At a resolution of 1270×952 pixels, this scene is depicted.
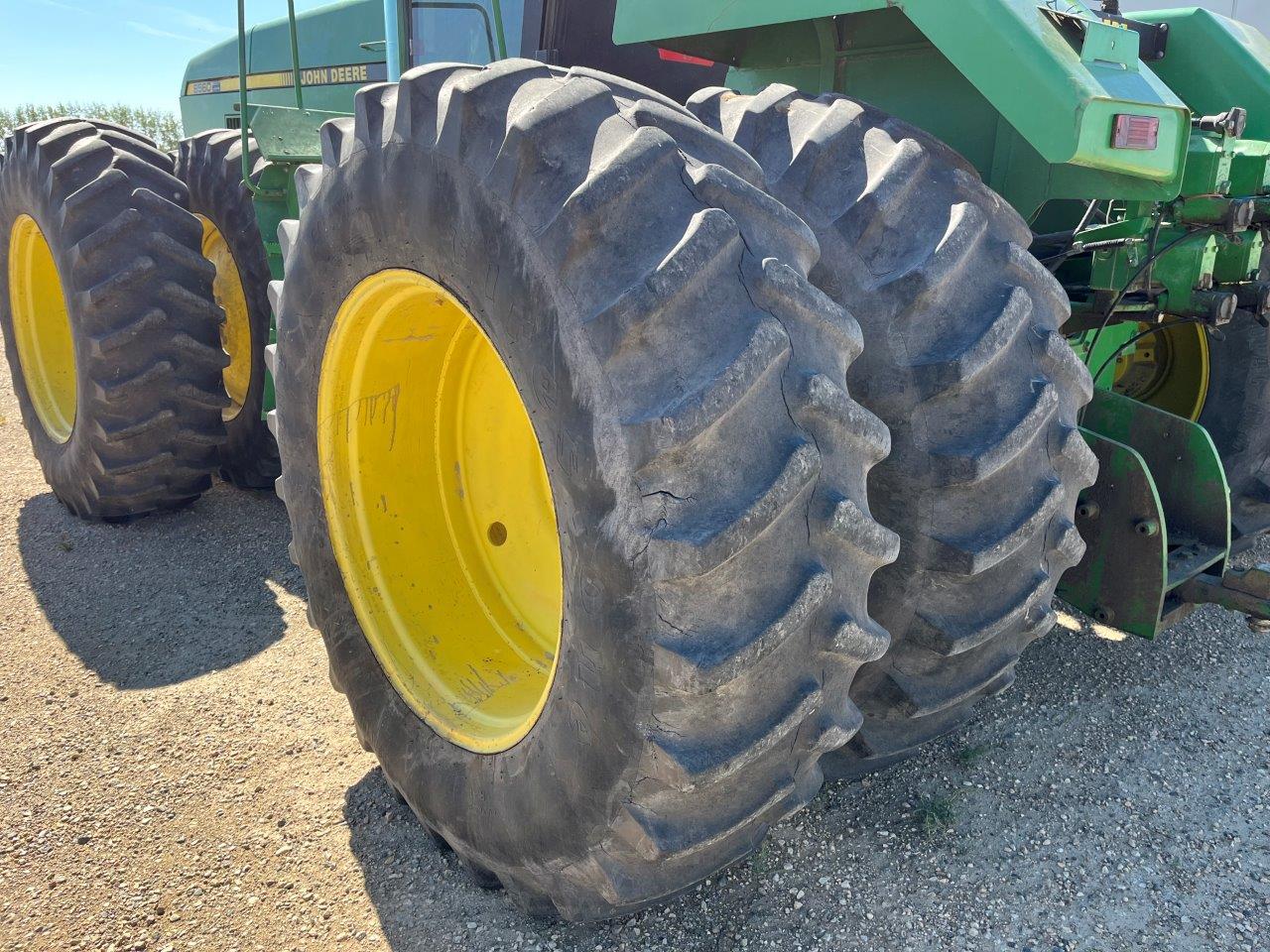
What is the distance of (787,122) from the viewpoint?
1.87 metres

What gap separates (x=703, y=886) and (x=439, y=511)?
3.45 ft

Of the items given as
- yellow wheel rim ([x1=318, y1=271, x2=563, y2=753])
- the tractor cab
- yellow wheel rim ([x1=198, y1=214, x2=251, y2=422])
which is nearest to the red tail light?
the tractor cab

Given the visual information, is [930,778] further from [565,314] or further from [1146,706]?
[565,314]

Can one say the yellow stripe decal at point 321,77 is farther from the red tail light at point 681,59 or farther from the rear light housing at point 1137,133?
the rear light housing at point 1137,133

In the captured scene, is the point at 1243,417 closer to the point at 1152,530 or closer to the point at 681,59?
the point at 1152,530

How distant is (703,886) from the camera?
2043 mm

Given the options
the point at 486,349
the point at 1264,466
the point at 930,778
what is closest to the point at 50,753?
the point at 486,349

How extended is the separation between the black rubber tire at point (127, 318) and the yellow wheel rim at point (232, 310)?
0.39 m

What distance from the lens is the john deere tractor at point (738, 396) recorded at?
137 cm

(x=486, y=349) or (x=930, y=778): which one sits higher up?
(x=486, y=349)

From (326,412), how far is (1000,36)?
5.06ft

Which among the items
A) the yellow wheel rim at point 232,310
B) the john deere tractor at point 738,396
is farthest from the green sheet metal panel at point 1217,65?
the yellow wheel rim at point 232,310

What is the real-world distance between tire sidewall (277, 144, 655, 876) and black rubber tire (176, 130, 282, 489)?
2.11 m

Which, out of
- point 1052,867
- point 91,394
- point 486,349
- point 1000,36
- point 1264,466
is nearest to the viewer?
point 1000,36
